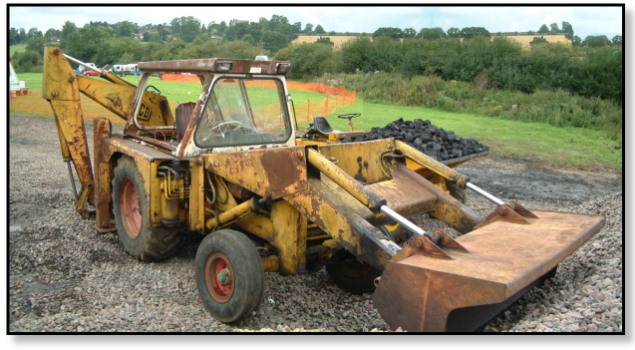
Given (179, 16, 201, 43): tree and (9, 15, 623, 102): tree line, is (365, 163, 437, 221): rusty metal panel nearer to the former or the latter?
(9, 15, 623, 102): tree line

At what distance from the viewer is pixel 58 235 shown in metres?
6.47

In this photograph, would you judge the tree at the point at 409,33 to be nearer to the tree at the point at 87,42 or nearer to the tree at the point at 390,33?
the tree at the point at 390,33

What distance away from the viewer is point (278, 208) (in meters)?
4.55

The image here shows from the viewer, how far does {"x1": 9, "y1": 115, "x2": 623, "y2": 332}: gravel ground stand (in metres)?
3.88

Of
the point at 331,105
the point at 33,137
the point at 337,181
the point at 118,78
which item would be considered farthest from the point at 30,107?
the point at 337,181

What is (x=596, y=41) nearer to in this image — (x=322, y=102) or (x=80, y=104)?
(x=322, y=102)

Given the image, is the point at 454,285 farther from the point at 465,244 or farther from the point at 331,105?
the point at 331,105

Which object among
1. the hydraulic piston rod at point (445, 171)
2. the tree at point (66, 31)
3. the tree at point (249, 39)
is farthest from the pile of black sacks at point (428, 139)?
the tree at point (249, 39)

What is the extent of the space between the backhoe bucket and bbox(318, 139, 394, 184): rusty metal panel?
4.29ft

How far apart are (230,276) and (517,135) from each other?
13.4 m

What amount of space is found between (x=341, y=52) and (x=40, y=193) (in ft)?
57.9

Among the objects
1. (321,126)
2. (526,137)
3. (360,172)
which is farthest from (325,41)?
(360,172)

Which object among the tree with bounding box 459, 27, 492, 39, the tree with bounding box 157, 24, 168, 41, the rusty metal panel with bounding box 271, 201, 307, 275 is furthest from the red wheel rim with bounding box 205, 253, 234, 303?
the tree with bounding box 459, 27, 492, 39

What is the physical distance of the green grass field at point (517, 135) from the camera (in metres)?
13.1
